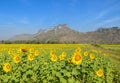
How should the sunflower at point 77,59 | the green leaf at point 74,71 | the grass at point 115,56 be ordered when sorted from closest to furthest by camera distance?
the sunflower at point 77,59, the green leaf at point 74,71, the grass at point 115,56

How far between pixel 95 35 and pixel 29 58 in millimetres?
179805

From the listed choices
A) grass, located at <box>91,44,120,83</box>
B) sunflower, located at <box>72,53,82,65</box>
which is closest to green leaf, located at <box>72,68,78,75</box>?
sunflower, located at <box>72,53,82,65</box>

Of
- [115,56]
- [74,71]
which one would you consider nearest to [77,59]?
[74,71]

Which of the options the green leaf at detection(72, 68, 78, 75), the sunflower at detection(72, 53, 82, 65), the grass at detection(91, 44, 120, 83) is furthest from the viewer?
the grass at detection(91, 44, 120, 83)

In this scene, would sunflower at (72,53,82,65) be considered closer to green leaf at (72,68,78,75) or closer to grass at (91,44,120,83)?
green leaf at (72,68,78,75)

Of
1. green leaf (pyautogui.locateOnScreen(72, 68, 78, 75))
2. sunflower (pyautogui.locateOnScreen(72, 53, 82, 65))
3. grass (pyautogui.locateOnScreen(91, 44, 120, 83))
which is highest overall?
sunflower (pyautogui.locateOnScreen(72, 53, 82, 65))

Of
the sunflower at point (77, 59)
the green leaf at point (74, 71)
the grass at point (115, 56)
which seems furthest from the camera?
the grass at point (115, 56)

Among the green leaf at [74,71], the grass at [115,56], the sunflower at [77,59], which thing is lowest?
the grass at [115,56]

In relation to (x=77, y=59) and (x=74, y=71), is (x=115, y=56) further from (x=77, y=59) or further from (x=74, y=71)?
(x=77, y=59)

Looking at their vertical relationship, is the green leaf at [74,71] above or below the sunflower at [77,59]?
below

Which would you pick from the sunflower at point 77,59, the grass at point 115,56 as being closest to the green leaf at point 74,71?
the sunflower at point 77,59

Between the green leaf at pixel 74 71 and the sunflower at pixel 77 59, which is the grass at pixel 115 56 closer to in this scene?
the green leaf at pixel 74 71

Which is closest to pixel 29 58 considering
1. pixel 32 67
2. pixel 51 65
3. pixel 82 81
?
pixel 32 67

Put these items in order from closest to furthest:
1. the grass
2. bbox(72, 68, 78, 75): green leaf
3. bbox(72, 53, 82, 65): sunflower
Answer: bbox(72, 53, 82, 65): sunflower → bbox(72, 68, 78, 75): green leaf → the grass
